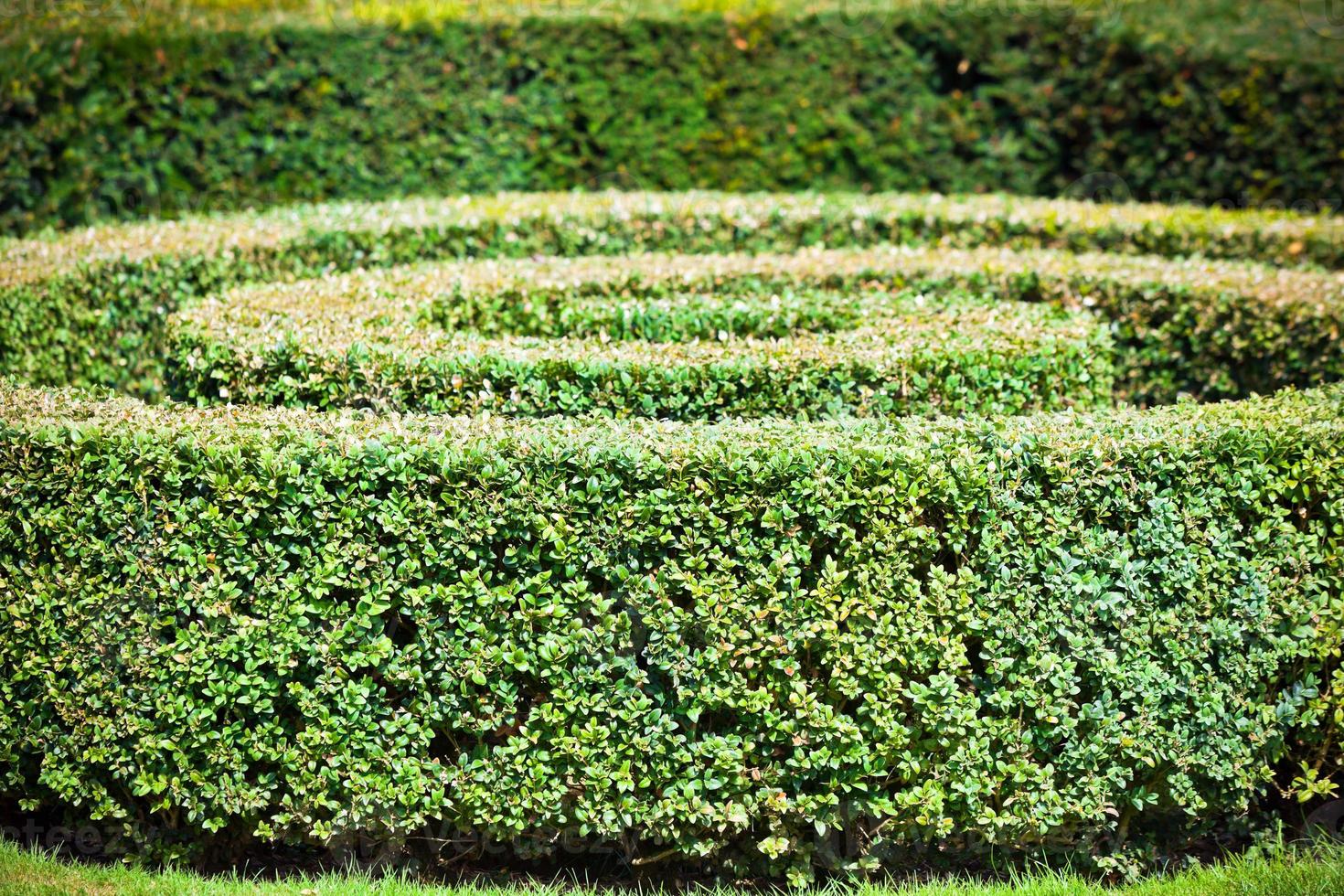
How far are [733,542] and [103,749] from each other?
2303mm

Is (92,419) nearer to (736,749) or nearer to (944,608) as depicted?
(736,749)

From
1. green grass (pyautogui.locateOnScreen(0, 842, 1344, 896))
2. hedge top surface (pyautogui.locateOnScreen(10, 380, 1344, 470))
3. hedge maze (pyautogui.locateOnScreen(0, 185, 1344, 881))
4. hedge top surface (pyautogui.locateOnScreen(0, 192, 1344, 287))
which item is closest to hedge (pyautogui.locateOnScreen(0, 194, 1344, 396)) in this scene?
hedge top surface (pyautogui.locateOnScreen(0, 192, 1344, 287))

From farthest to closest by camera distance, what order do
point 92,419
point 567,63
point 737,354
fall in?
1. point 567,63
2. point 737,354
3. point 92,419

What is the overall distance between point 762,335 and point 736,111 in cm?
625

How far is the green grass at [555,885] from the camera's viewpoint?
153 inches

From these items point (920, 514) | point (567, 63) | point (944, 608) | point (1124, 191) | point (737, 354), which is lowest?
point (944, 608)

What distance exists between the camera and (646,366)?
208 inches

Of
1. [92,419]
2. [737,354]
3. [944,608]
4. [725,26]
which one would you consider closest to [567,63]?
[725,26]

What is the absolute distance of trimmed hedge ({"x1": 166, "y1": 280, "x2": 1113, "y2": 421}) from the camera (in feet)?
17.5

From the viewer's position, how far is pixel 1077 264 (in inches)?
291
